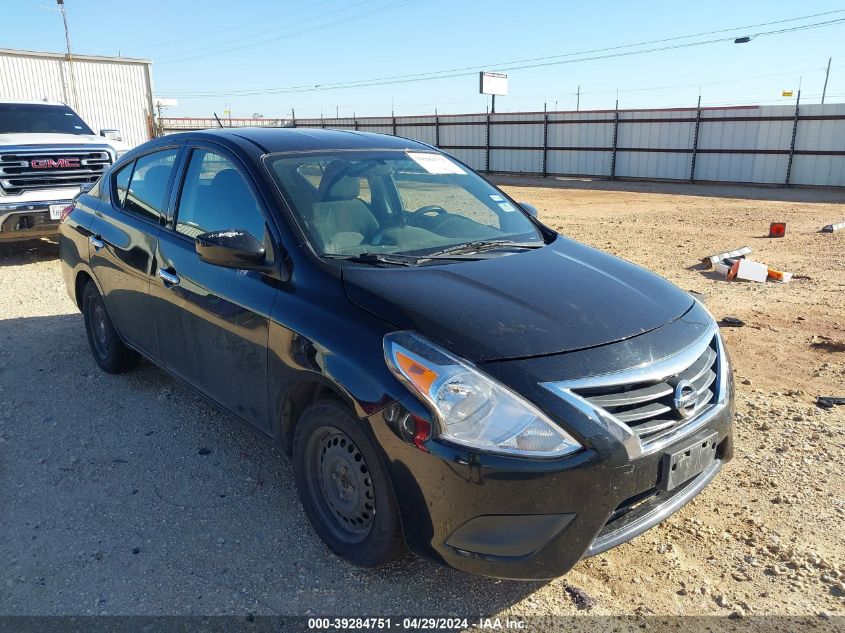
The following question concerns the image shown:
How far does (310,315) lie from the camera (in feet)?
8.90

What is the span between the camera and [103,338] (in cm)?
487

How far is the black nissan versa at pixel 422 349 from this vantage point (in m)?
2.25

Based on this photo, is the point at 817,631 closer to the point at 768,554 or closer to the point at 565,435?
the point at 768,554

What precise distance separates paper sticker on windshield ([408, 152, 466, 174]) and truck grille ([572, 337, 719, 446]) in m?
2.00

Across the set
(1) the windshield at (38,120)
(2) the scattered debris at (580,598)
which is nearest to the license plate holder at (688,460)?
(2) the scattered debris at (580,598)

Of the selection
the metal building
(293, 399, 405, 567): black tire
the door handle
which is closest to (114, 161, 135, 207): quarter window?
the door handle

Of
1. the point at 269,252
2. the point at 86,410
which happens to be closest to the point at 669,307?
the point at 269,252

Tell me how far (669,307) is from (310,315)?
1.53 meters

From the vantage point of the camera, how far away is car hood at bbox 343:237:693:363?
2441 mm

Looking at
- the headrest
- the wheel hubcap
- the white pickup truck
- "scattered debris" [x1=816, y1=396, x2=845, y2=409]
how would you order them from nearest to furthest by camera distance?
the wheel hubcap
the headrest
"scattered debris" [x1=816, y1=396, x2=845, y2=409]
the white pickup truck

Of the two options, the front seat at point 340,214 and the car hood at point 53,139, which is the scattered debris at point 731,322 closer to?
the front seat at point 340,214

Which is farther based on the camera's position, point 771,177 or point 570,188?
point 570,188

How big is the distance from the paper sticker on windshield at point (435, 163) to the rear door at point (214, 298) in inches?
43.2

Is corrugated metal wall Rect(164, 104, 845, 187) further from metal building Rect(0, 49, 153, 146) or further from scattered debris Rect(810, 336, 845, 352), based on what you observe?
scattered debris Rect(810, 336, 845, 352)
